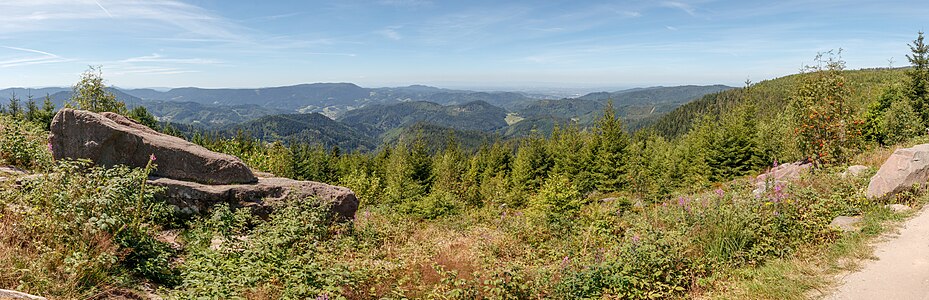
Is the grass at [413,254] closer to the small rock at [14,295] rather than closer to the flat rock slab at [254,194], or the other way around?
the small rock at [14,295]

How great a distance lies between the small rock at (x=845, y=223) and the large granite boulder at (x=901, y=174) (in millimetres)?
1232

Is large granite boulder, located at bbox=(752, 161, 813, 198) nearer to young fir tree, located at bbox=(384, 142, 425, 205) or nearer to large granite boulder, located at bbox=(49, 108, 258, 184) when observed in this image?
large granite boulder, located at bbox=(49, 108, 258, 184)

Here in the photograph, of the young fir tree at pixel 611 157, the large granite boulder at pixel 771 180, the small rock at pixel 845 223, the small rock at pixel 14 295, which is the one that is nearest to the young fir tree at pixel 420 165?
the young fir tree at pixel 611 157

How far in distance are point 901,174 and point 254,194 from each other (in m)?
14.0

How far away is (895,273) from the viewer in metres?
4.99

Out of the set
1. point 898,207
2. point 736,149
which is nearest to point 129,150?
point 898,207

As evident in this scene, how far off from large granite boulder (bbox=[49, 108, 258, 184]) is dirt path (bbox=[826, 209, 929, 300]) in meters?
11.4

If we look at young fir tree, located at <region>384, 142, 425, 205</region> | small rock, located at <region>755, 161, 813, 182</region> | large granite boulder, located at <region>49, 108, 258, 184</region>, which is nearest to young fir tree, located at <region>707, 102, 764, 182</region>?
small rock, located at <region>755, 161, 813, 182</region>

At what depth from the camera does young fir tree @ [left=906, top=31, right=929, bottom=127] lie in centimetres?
3356

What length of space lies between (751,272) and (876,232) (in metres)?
2.99

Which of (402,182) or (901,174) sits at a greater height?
(901,174)

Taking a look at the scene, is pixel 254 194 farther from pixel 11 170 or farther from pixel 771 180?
pixel 771 180

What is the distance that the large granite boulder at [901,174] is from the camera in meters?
7.75

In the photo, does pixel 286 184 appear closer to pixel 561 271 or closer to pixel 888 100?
pixel 561 271
